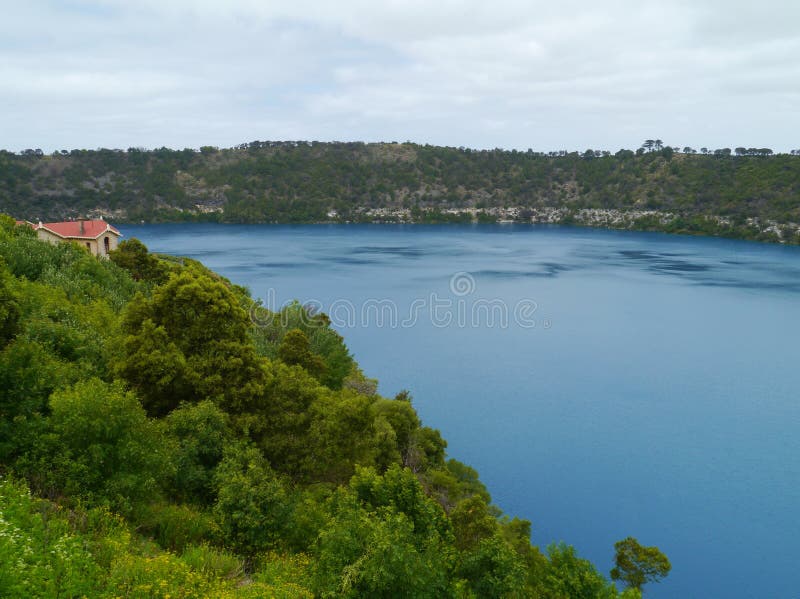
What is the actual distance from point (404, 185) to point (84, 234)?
13172 cm

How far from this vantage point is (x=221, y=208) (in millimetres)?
152500

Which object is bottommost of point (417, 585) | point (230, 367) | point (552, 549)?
point (552, 549)

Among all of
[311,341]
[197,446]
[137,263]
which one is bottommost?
[311,341]

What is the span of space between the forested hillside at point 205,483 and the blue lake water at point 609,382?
7.22m

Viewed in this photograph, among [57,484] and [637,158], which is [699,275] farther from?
[637,158]

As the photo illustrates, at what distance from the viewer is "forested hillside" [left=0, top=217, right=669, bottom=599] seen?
8.31 m

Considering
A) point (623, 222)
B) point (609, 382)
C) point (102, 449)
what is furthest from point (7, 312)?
point (623, 222)

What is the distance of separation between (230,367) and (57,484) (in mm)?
6595

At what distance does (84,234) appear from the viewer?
129 ft

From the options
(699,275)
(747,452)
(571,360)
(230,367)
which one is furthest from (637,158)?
(230,367)

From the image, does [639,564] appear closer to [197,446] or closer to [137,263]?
[197,446]

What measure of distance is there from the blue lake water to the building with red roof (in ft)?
68.0

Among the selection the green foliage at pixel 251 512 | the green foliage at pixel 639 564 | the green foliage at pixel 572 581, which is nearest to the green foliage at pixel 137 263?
the green foliage at pixel 251 512

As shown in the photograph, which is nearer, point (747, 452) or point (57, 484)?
point (57, 484)
